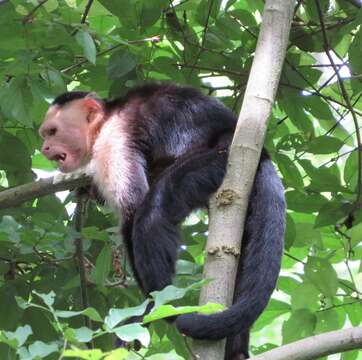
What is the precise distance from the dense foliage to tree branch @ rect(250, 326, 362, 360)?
36.6 inches

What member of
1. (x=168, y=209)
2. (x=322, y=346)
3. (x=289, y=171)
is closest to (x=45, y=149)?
(x=168, y=209)

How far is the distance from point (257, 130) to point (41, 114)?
1.29m

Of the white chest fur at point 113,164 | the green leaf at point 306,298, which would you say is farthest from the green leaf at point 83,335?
the green leaf at point 306,298

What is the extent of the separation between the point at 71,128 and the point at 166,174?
28.8 inches

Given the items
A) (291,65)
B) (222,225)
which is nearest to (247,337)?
(222,225)

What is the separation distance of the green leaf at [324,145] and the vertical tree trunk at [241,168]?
1.89ft

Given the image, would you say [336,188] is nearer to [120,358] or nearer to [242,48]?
[242,48]

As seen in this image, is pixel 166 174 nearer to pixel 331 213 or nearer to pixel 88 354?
pixel 331 213

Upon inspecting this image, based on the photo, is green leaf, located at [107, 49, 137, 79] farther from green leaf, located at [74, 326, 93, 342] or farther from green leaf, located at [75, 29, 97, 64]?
green leaf, located at [74, 326, 93, 342]

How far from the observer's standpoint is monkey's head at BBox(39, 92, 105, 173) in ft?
10.9

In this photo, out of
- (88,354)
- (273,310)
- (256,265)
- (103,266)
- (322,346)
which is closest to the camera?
(88,354)

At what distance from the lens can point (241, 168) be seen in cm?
235

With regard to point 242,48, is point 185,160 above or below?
below

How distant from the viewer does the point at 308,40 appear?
137 inches
